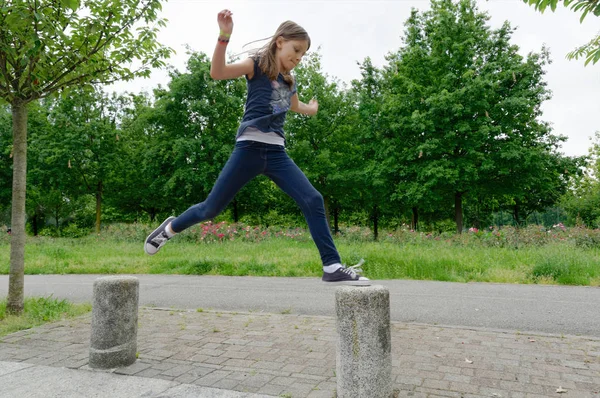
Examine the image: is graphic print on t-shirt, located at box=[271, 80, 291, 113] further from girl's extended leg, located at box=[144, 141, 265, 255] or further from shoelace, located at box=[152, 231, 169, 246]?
shoelace, located at box=[152, 231, 169, 246]

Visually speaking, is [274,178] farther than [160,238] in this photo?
A: No

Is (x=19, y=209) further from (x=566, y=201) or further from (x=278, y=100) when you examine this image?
(x=566, y=201)

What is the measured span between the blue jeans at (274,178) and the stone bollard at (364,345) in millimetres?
403

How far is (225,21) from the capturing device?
2932 mm

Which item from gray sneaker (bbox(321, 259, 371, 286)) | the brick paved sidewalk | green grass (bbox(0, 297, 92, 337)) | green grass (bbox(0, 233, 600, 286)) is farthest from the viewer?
green grass (bbox(0, 233, 600, 286))

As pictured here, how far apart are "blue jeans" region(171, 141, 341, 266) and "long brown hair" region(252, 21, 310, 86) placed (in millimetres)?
571

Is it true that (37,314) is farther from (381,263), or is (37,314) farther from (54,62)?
(381,263)

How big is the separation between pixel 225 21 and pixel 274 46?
56 centimetres

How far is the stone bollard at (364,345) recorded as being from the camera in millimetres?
3459

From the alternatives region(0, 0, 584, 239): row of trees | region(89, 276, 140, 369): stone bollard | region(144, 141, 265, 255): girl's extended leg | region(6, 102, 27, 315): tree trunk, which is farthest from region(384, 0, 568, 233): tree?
region(144, 141, 265, 255): girl's extended leg

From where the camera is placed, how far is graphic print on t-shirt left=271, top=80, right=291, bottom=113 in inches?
135

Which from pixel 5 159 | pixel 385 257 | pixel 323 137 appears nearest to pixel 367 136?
pixel 323 137

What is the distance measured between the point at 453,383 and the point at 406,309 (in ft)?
10.1

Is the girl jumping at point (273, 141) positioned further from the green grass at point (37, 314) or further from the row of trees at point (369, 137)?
the row of trees at point (369, 137)
